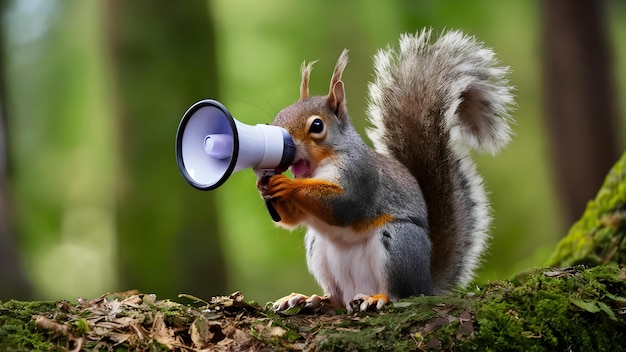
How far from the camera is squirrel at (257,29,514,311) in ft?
8.06

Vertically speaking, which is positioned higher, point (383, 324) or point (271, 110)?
point (271, 110)

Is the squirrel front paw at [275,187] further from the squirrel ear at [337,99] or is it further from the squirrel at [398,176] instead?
the squirrel ear at [337,99]

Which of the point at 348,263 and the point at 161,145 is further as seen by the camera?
the point at 161,145

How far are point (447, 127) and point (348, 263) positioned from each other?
2.26 feet

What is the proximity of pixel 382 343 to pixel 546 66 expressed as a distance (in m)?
5.49

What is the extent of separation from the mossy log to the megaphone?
41 cm

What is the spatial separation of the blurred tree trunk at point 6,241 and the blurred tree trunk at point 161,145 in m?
1.25

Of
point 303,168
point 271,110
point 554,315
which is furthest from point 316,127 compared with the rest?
point 271,110

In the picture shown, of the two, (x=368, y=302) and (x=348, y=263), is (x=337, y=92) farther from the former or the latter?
(x=368, y=302)

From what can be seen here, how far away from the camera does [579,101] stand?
6.32 m

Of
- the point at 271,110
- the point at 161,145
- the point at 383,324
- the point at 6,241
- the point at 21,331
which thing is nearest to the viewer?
the point at 21,331

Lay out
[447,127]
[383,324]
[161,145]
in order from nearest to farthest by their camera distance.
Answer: [383,324]
[447,127]
[161,145]

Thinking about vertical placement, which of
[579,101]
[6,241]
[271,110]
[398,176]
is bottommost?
[6,241]

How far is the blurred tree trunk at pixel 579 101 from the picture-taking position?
6191 millimetres
